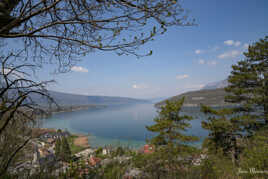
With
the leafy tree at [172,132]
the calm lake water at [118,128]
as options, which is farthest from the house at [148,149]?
the calm lake water at [118,128]

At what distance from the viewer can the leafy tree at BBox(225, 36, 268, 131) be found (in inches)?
491

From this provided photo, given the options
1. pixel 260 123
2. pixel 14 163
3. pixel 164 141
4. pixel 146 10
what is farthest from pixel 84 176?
pixel 260 123

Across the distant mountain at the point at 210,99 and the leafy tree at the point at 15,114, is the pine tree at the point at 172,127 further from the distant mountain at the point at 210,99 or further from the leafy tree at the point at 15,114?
the distant mountain at the point at 210,99

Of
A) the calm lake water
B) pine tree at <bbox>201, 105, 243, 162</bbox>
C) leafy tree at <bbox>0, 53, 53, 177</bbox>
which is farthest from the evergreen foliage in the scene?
leafy tree at <bbox>0, 53, 53, 177</bbox>

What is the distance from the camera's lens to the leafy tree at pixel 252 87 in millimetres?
12477

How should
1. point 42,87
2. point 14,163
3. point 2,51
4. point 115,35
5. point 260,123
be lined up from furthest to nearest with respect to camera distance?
point 260,123, point 42,87, point 2,51, point 14,163, point 115,35

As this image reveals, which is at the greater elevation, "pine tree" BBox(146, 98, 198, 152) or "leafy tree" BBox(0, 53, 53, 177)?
"leafy tree" BBox(0, 53, 53, 177)

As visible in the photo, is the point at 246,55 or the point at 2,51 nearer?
the point at 2,51

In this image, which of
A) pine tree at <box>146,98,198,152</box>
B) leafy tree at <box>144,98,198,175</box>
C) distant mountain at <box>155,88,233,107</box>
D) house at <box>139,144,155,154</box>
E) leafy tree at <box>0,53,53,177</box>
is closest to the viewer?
leafy tree at <box>0,53,53,177</box>

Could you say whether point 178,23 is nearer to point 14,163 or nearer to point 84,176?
point 84,176

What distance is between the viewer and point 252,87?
13.3 meters

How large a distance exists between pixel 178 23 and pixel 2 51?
3441mm

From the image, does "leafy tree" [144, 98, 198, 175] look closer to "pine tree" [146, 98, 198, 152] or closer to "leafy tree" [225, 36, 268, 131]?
"pine tree" [146, 98, 198, 152]

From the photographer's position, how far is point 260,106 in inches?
527
